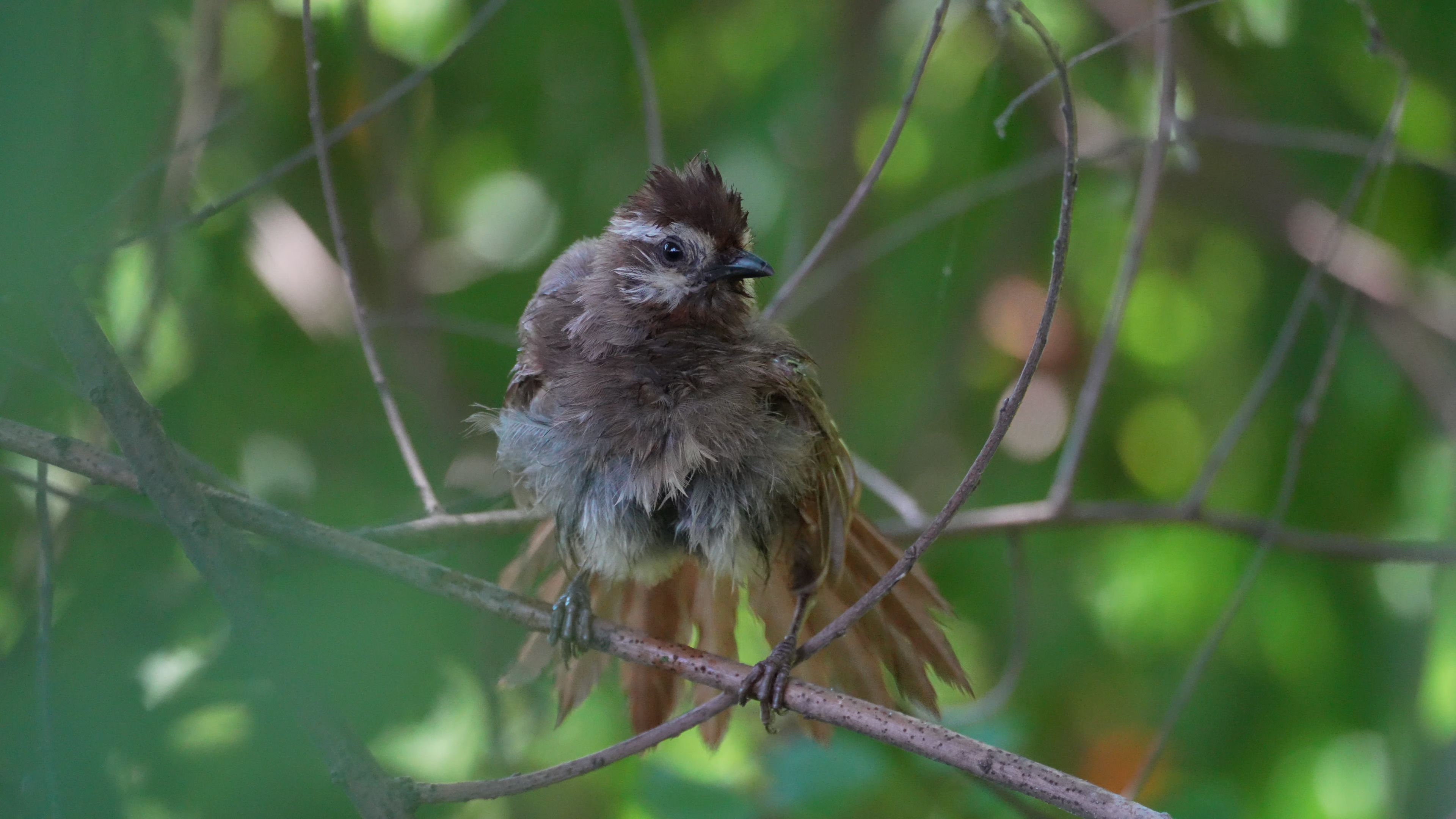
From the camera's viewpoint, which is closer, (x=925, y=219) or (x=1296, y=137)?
(x=1296, y=137)

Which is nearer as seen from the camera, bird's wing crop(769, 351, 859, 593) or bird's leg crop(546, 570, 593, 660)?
bird's leg crop(546, 570, 593, 660)

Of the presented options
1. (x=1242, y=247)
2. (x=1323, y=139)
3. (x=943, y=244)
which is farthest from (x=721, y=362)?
(x=1242, y=247)

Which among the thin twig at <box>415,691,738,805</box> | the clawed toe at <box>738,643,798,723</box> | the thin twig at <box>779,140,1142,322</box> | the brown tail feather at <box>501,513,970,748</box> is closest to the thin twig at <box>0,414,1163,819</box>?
the clawed toe at <box>738,643,798,723</box>

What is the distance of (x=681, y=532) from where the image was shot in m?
2.44

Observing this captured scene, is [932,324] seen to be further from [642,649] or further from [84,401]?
[84,401]

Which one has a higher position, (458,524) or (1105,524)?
(1105,524)

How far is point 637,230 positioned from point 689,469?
670mm

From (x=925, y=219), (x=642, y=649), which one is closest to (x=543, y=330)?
(x=642, y=649)

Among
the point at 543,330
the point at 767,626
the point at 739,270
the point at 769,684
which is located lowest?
the point at 769,684

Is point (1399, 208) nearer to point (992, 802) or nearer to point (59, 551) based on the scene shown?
point (992, 802)

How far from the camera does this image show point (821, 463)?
95.9 inches

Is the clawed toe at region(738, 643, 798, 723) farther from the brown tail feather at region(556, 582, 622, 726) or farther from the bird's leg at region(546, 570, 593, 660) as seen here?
the brown tail feather at region(556, 582, 622, 726)

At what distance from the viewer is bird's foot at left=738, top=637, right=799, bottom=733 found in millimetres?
1948

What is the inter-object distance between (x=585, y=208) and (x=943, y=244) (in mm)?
1201
